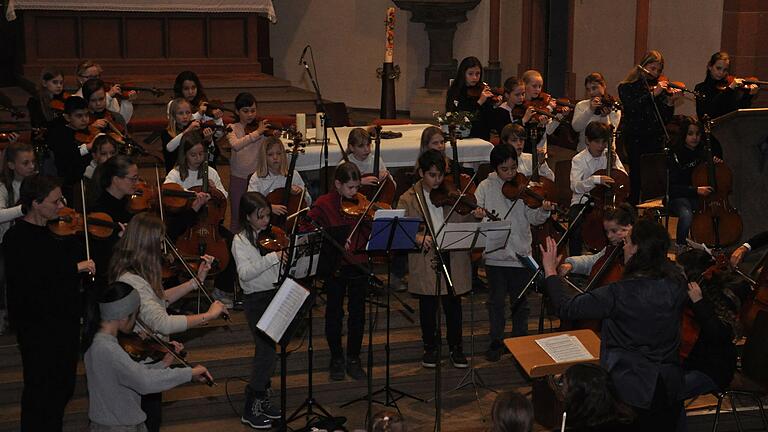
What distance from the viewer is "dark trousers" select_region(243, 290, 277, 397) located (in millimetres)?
7098

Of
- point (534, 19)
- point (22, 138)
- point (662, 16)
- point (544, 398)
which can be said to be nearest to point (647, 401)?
point (544, 398)

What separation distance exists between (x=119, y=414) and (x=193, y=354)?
8.49 ft

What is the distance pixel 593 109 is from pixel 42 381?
Answer: 5.10 metres

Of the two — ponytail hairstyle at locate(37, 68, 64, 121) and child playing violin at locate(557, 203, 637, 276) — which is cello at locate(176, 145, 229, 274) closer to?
ponytail hairstyle at locate(37, 68, 64, 121)

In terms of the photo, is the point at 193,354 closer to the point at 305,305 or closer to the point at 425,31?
the point at 305,305

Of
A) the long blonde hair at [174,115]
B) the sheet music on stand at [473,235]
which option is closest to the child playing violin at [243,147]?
the long blonde hair at [174,115]

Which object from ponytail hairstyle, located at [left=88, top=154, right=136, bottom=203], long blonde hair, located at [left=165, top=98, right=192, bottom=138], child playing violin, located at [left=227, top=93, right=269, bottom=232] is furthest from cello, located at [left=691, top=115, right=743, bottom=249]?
ponytail hairstyle, located at [left=88, top=154, right=136, bottom=203]

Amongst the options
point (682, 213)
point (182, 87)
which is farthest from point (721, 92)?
point (182, 87)

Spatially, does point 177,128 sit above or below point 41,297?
above

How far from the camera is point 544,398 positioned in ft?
23.8

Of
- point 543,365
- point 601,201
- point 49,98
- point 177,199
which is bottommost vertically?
point 543,365

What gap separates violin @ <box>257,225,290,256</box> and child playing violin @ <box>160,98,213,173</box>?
198 centimetres

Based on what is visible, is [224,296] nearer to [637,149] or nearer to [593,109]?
[593,109]

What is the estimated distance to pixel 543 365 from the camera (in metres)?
6.04
